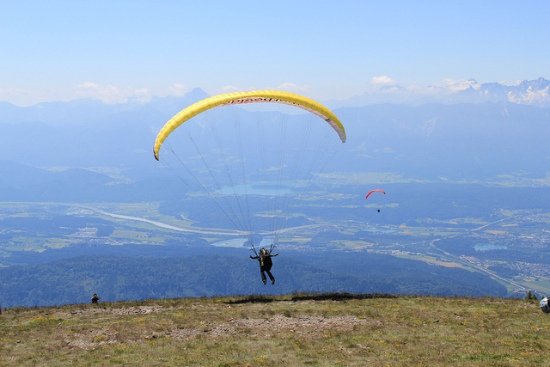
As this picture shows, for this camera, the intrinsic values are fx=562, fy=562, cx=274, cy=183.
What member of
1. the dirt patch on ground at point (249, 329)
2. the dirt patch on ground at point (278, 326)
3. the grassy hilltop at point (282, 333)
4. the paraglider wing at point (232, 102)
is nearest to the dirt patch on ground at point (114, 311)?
the grassy hilltop at point (282, 333)

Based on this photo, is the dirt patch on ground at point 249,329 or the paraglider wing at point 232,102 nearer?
the dirt patch on ground at point 249,329

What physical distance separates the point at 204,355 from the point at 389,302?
47.5 ft

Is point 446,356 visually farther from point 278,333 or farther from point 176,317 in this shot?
point 176,317

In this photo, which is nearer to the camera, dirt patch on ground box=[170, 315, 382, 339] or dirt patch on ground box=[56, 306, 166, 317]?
dirt patch on ground box=[170, 315, 382, 339]

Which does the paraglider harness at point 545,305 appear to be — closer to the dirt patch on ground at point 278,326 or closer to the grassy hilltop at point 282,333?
the grassy hilltop at point 282,333

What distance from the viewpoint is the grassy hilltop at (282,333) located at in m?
23.5

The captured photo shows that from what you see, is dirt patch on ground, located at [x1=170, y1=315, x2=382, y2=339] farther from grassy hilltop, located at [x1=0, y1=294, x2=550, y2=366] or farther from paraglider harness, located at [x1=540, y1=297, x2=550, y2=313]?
paraglider harness, located at [x1=540, y1=297, x2=550, y2=313]

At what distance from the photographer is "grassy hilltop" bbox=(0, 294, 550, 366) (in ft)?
77.2

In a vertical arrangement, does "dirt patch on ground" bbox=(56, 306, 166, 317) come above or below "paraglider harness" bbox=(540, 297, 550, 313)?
below

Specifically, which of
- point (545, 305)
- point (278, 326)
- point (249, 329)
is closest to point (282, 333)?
point (278, 326)

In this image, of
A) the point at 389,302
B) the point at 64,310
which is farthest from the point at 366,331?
the point at 64,310

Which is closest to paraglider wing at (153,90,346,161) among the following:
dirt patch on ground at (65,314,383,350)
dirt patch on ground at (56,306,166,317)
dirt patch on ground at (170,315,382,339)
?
dirt patch on ground at (56,306,166,317)

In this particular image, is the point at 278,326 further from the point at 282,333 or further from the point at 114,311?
the point at 114,311

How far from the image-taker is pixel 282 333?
1079 inches
